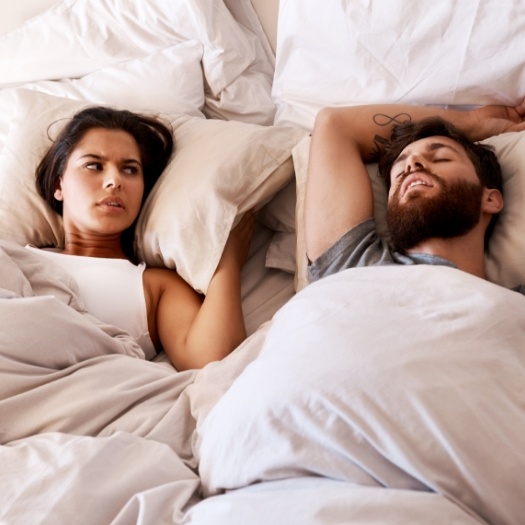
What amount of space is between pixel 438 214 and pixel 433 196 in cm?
4

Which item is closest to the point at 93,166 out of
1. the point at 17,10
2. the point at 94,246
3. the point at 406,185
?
the point at 94,246

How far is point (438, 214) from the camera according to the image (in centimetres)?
119

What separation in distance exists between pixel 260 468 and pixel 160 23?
1.40 meters

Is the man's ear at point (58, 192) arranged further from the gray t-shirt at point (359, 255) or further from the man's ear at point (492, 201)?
the man's ear at point (492, 201)

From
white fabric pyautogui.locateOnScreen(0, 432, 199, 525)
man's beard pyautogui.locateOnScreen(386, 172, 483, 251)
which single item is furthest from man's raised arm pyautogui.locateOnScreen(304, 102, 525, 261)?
white fabric pyautogui.locateOnScreen(0, 432, 199, 525)

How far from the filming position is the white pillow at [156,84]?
1.74m

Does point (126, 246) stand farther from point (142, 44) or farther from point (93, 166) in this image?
point (142, 44)

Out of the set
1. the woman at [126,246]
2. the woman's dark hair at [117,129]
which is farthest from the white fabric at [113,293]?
the woman's dark hair at [117,129]

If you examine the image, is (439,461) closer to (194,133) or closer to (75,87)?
(194,133)

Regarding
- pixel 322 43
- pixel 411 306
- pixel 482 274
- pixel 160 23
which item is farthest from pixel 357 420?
pixel 160 23

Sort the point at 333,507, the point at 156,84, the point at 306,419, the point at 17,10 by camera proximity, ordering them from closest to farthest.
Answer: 1. the point at 333,507
2. the point at 306,419
3. the point at 156,84
4. the point at 17,10

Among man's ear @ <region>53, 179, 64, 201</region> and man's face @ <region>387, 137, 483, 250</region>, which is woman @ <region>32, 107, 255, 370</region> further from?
man's face @ <region>387, 137, 483, 250</region>

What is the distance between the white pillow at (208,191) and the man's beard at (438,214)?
1.12 ft

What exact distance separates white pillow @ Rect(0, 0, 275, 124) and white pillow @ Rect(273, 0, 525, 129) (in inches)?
6.5
